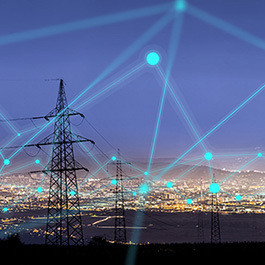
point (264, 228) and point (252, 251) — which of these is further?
point (264, 228)

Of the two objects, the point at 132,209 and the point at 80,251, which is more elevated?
the point at 132,209

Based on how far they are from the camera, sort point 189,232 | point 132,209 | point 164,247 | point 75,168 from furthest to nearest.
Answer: point 132,209 < point 189,232 < point 75,168 < point 164,247

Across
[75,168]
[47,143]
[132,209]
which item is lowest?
[75,168]

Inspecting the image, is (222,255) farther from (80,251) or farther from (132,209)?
(132,209)

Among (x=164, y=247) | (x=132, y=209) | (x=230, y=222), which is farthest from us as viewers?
(x=132, y=209)

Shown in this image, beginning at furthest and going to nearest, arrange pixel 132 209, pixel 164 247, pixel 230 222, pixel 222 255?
pixel 132 209 → pixel 230 222 → pixel 164 247 → pixel 222 255

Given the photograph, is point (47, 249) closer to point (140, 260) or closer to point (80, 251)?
point (80, 251)

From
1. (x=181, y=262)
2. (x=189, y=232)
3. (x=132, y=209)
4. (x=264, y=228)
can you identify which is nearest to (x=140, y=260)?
(x=181, y=262)

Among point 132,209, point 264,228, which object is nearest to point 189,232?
point 264,228

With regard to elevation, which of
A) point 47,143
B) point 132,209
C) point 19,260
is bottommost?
point 19,260
